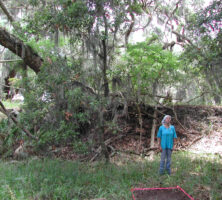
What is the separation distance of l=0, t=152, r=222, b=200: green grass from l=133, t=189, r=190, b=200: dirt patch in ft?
0.63

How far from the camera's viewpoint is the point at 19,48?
834 cm

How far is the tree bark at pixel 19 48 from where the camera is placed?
7.97m

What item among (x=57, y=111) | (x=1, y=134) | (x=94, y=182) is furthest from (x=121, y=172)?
(x=1, y=134)

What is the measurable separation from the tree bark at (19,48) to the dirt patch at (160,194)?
6360 mm

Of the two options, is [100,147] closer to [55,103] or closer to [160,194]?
[55,103]

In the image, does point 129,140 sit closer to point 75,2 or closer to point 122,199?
point 122,199

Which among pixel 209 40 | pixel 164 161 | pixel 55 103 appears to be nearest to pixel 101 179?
pixel 164 161

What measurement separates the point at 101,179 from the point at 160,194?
1.48 meters

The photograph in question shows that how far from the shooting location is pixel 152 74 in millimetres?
8008

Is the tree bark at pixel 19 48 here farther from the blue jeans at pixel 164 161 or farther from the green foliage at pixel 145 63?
the blue jeans at pixel 164 161

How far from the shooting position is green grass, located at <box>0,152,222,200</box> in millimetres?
4500

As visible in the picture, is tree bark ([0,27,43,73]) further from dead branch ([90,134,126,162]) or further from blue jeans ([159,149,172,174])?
blue jeans ([159,149,172,174])

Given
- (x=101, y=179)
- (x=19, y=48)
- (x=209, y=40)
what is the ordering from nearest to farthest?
(x=101, y=179)
(x=209, y=40)
(x=19, y=48)

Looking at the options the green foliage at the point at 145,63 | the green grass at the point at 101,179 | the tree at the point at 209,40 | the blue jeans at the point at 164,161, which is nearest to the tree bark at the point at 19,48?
the green foliage at the point at 145,63
